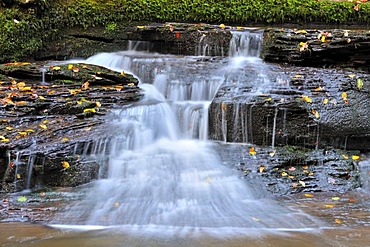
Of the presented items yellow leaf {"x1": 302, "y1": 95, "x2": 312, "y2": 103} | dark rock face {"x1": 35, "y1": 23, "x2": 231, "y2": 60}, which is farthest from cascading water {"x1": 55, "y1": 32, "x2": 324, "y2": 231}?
yellow leaf {"x1": 302, "y1": 95, "x2": 312, "y2": 103}

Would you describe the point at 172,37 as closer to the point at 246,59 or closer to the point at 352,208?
the point at 246,59

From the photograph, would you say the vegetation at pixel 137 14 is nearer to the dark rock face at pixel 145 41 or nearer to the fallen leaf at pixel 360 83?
the dark rock face at pixel 145 41

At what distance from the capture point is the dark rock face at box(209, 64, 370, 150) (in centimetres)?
582

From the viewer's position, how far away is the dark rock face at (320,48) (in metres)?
7.39

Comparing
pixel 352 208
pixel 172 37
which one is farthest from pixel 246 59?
pixel 352 208

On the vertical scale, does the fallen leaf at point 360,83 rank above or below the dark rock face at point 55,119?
above

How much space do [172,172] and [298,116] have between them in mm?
2355

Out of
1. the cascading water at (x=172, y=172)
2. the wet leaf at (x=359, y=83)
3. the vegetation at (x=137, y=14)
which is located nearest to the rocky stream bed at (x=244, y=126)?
the wet leaf at (x=359, y=83)

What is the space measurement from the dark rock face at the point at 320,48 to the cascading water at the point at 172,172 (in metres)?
1.36

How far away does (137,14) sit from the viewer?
33.8 ft

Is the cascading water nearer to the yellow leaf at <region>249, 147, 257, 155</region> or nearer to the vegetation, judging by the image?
the yellow leaf at <region>249, 147, 257, 155</region>

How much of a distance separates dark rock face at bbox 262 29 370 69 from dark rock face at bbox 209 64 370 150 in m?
1.49

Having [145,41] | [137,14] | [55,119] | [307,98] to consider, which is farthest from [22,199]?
[137,14]

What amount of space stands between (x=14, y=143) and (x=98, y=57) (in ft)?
15.1
